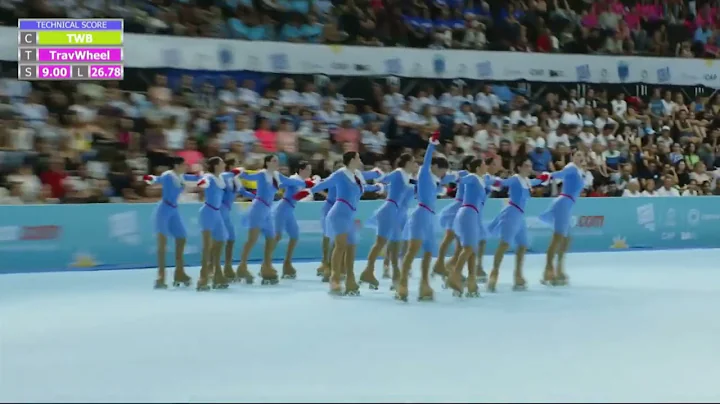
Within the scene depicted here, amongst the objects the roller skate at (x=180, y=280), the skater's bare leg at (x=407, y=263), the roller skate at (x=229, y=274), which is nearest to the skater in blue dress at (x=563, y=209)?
the skater's bare leg at (x=407, y=263)

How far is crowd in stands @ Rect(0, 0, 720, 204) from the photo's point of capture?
1281 cm

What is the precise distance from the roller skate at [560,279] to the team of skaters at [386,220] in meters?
0.01

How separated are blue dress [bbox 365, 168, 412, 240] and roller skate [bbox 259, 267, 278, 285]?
191cm

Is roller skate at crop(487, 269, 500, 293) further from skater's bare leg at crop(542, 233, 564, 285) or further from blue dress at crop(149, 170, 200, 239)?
blue dress at crop(149, 170, 200, 239)

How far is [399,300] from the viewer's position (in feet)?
29.4

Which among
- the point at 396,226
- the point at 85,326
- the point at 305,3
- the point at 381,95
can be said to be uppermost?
the point at 305,3

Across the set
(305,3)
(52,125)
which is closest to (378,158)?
(305,3)

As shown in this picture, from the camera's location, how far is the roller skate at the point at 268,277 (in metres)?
10.6

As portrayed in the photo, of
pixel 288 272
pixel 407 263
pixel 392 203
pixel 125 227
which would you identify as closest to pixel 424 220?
pixel 407 263

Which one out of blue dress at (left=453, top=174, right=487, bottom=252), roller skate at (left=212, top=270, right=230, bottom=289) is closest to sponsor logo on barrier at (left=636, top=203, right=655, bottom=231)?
blue dress at (left=453, top=174, right=487, bottom=252)

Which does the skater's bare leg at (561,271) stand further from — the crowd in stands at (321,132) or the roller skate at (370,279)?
the crowd in stands at (321,132)

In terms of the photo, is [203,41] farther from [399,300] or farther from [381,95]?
[399,300]

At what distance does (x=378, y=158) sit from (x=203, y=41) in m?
3.68

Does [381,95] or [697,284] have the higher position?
[381,95]
